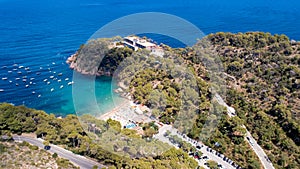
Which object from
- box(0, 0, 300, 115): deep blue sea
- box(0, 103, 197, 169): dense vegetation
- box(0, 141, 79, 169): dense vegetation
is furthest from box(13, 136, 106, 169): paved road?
box(0, 0, 300, 115): deep blue sea

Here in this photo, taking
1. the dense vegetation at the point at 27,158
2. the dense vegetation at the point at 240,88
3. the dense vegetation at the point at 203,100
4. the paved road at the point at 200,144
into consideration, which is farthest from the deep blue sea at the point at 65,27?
the dense vegetation at the point at 27,158

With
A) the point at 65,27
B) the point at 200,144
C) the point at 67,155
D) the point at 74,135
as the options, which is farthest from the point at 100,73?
the point at 65,27

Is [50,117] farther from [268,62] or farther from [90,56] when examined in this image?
[268,62]

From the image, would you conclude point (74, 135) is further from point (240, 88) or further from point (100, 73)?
point (100, 73)

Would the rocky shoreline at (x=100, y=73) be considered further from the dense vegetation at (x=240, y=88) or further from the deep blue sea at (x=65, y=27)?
the deep blue sea at (x=65, y=27)

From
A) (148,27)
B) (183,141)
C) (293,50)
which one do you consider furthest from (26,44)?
(293,50)

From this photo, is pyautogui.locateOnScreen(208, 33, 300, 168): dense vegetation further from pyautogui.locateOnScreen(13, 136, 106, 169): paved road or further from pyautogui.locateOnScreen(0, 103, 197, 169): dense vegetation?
pyautogui.locateOnScreen(13, 136, 106, 169): paved road
